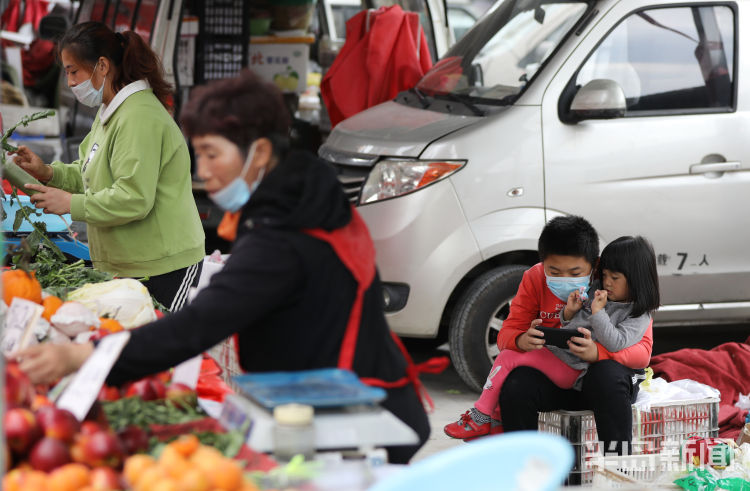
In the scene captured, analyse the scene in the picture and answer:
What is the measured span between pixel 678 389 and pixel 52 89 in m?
10.6

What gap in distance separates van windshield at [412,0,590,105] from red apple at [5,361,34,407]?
393 cm

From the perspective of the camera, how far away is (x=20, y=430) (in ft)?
7.30

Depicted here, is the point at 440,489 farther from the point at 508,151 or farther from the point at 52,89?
the point at 52,89

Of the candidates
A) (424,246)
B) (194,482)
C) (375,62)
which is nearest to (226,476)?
(194,482)

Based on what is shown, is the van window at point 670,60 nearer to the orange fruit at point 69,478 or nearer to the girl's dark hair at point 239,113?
the girl's dark hair at point 239,113

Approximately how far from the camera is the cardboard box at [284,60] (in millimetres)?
9445

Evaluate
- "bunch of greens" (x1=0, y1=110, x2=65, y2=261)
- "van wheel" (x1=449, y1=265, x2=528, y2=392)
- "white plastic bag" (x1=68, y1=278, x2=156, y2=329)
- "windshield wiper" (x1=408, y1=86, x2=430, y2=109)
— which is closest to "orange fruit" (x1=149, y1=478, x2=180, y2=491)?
"white plastic bag" (x1=68, y1=278, x2=156, y2=329)

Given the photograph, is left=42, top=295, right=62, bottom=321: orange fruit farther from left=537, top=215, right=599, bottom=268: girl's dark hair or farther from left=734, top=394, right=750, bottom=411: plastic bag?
left=734, top=394, right=750, bottom=411: plastic bag

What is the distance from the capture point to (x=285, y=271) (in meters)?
2.43

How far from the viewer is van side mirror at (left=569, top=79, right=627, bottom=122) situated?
5.53 meters

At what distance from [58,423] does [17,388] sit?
19 cm

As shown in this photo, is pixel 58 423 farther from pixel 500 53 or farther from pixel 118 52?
pixel 500 53

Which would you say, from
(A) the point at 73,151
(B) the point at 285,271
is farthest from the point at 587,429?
(A) the point at 73,151

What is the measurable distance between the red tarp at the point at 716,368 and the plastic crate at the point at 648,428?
0.85m
